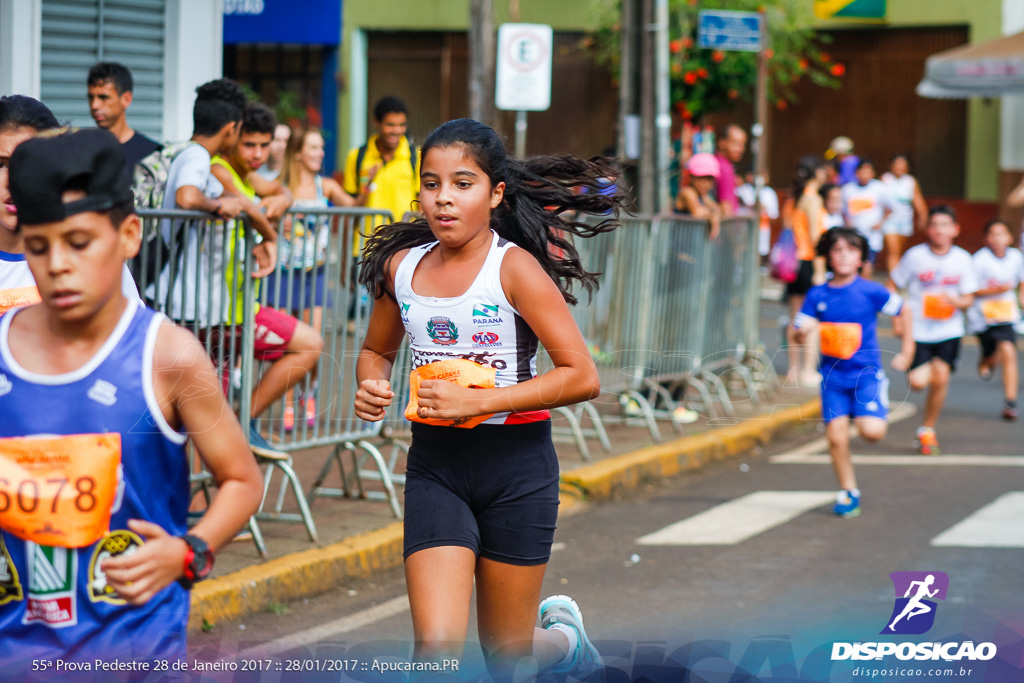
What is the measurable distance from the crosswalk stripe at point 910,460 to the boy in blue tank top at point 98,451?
7.41m

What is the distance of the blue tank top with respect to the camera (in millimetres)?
2584

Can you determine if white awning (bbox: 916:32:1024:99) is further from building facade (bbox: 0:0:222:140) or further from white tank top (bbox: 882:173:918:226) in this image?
building facade (bbox: 0:0:222:140)

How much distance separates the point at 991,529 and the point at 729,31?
22.5 feet

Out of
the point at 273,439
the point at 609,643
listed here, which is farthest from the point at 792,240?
the point at 609,643

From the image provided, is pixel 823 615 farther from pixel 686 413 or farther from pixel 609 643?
pixel 686 413

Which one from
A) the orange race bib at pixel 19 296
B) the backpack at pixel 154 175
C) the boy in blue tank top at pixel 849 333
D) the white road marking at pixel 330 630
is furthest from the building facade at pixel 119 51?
the orange race bib at pixel 19 296

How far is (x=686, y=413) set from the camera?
1047 cm

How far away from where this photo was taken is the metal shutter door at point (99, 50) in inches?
356

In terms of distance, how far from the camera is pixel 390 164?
1052 centimetres

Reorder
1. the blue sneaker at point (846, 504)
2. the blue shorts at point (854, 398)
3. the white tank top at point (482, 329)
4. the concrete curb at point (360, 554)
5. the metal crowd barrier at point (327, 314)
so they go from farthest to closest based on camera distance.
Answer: the blue shorts at point (854, 398), the blue sneaker at point (846, 504), the metal crowd barrier at point (327, 314), the concrete curb at point (360, 554), the white tank top at point (482, 329)

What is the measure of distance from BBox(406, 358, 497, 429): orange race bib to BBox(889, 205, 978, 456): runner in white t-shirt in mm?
7022

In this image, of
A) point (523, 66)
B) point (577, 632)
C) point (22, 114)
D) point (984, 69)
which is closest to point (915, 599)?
point (577, 632)

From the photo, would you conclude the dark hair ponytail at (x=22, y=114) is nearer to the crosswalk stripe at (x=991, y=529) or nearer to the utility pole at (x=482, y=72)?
the crosswalk stripe at (x=991, y=529)

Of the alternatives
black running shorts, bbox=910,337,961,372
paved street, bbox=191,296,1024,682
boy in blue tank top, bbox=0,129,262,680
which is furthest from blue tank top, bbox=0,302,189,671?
black running shorts, bbox=910,337,961,372
